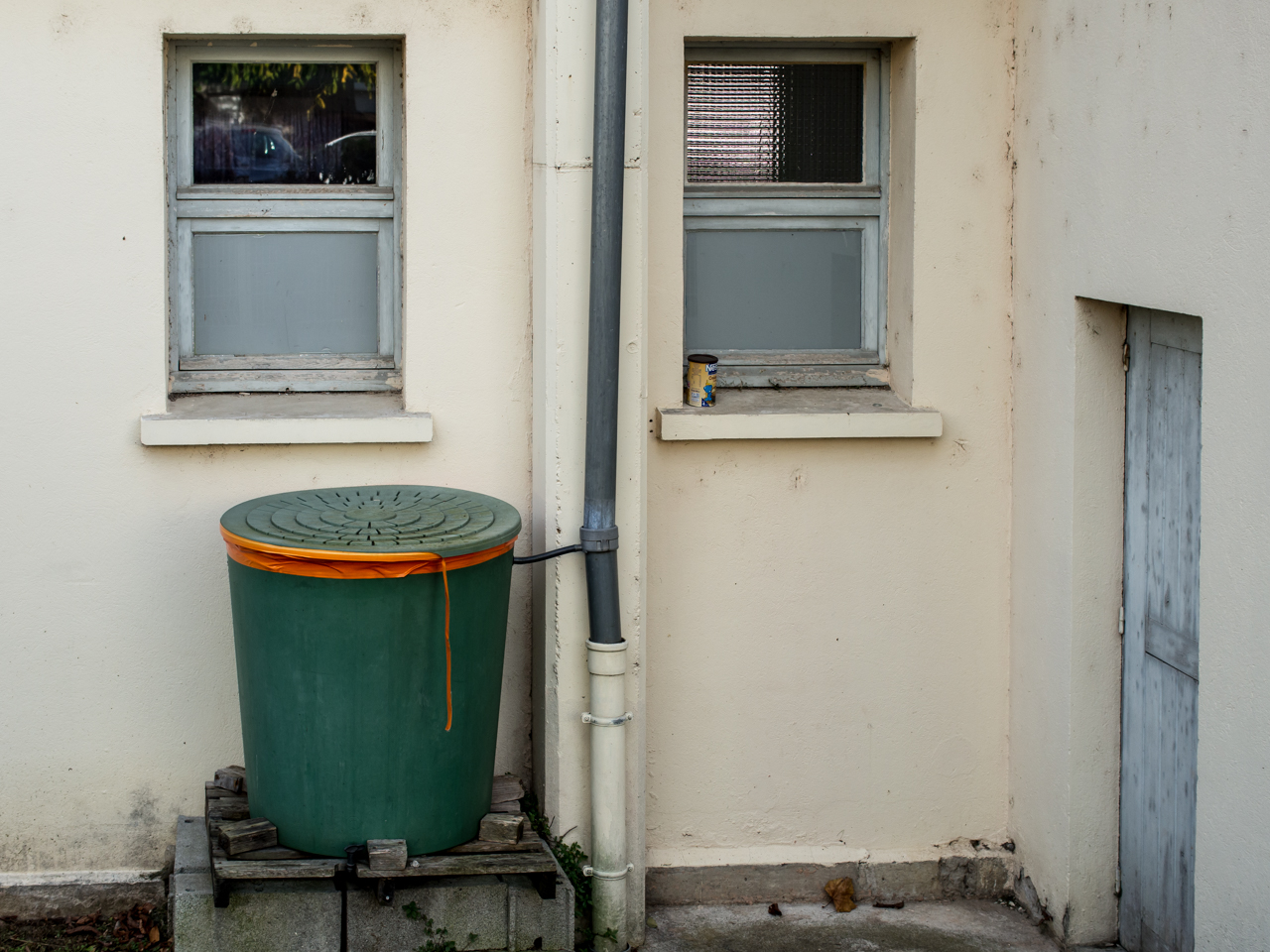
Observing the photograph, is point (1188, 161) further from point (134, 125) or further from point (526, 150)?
point (134, 125)

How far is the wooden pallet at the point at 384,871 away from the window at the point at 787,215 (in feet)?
5.99

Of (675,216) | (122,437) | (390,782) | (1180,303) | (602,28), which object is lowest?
(390,782)

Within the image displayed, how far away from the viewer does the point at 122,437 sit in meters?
4.57

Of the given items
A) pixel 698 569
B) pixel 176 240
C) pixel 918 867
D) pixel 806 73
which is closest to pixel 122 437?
pixel 176 240

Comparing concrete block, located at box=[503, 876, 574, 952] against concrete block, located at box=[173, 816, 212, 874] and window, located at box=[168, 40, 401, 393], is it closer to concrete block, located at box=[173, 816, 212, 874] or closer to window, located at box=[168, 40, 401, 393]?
concrete block, located at box=[173, 816, 212, 874]

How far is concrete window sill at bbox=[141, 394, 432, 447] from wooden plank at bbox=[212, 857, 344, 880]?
1332 millimetres

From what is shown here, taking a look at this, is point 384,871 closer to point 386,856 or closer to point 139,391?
point 386,856

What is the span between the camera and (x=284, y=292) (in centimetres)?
489

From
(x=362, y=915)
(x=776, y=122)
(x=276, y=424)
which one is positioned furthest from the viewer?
(x=776, y=122)

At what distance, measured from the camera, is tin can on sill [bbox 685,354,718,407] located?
479cm

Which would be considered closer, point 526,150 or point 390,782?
point 390,782

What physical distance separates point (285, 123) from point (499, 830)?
8.11 ft

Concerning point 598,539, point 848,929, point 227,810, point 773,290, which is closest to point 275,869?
point 227,810

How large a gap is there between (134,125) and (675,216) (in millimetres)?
1747
